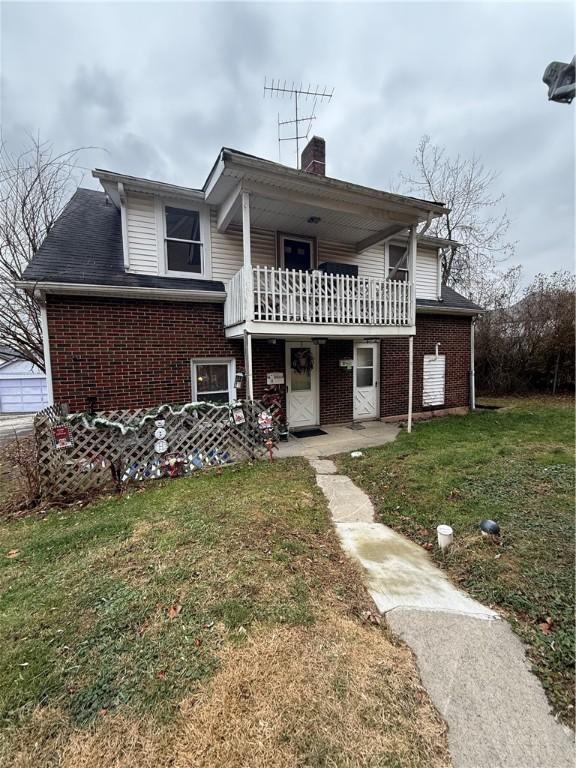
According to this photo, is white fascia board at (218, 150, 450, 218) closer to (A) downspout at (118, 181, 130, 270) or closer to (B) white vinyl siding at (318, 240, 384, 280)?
(B) white vinyl siding at (318, 240, 384, 280)

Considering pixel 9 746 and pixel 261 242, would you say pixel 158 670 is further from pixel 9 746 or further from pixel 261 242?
pixel 261 242

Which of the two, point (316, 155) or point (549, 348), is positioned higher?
point (316, 155)

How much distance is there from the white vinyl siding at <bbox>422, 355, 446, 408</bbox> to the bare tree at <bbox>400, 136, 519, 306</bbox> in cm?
835

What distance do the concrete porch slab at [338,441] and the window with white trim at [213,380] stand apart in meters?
1.74

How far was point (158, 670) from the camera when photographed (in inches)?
77.5

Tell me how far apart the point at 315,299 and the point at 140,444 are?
14.2 feet

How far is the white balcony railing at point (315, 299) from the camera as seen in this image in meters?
6.38

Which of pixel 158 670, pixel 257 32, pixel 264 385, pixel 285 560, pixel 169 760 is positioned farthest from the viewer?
pixel 264 385

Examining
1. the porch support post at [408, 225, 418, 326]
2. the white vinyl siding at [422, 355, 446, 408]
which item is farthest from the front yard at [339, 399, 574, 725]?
the porch support post at [408, 225, 418, 326]

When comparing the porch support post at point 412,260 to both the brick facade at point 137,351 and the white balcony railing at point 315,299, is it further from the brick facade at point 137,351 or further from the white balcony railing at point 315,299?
the brick facade at point 137,351

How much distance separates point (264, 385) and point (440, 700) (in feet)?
22.0

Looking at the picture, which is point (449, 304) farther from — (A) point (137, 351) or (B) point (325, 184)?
(A) point (137, 351)

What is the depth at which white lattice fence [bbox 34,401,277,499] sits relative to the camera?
16.0ft

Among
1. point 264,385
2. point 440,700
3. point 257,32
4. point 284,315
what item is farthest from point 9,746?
point 257,32
